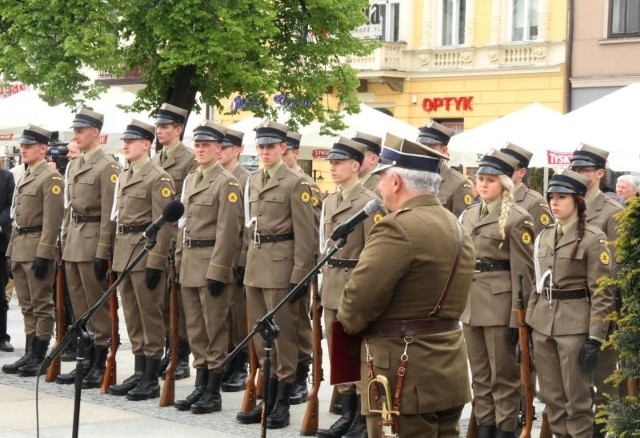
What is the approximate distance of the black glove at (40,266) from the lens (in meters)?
12.7

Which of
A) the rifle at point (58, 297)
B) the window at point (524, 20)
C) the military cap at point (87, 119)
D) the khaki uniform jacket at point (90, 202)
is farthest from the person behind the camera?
the window at point (524, 20)

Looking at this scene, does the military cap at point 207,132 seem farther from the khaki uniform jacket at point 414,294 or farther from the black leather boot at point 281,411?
the khaki uniform jacket at point 414,294

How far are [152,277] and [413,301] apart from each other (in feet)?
17.7

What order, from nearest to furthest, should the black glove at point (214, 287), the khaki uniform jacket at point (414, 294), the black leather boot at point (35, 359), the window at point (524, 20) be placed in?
the khaki uniform jacket at point (414, 294) < the black glove at point (214, 287) < the black leather boot at point (35, 359) < the window at point (524, 20)

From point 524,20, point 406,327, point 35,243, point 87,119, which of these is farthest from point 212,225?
point 524,20

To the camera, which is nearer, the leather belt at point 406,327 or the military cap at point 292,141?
the leather belt at point 406,327

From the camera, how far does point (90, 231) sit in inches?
480

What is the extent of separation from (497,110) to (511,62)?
1.13 m

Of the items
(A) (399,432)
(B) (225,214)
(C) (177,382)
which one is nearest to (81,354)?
(A) (399,432)

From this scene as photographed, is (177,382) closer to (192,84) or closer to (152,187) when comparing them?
(152,187)

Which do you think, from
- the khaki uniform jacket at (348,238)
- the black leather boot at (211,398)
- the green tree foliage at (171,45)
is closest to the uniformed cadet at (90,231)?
the black leather boot at (211,398)

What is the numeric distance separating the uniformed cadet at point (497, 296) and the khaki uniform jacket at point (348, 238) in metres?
0.85

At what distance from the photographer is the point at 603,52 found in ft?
97.7

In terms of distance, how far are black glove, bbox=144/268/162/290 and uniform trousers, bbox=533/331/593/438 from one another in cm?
356
